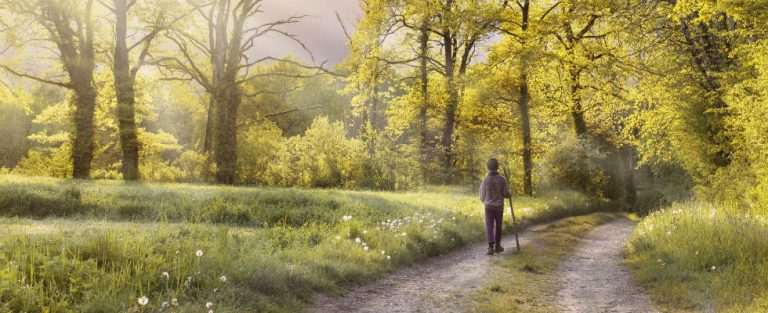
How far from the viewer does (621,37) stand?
2723 centimetres

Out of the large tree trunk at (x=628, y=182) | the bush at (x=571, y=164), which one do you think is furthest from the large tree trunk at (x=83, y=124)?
the large tree trunk at (x=628, y=182)

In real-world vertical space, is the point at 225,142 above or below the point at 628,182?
above

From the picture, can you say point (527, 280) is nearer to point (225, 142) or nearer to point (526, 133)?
point (225, 142)

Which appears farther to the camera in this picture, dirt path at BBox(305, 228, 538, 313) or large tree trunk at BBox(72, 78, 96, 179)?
large tree trunk at BBox(72, 78, 96, 179)

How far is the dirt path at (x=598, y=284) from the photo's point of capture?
778 cm

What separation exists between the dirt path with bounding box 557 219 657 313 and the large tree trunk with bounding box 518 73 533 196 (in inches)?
525

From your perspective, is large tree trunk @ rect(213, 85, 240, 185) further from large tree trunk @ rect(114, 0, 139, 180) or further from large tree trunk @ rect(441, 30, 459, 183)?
large tree trunk @ rect(441, 30, 459, 183)

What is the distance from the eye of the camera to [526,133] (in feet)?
92.2

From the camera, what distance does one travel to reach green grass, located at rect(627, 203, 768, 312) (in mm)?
7336

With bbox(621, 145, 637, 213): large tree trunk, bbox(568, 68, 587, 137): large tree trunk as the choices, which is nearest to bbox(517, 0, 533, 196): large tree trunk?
bbox(568, 68, 587, 137): large tree trunk

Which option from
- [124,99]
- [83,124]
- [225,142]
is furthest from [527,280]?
[83,124]

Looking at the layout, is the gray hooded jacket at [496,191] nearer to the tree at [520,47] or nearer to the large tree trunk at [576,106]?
the tree at [520,47]

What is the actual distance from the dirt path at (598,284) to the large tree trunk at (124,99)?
19.5 m

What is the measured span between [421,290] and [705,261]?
17.2ft
